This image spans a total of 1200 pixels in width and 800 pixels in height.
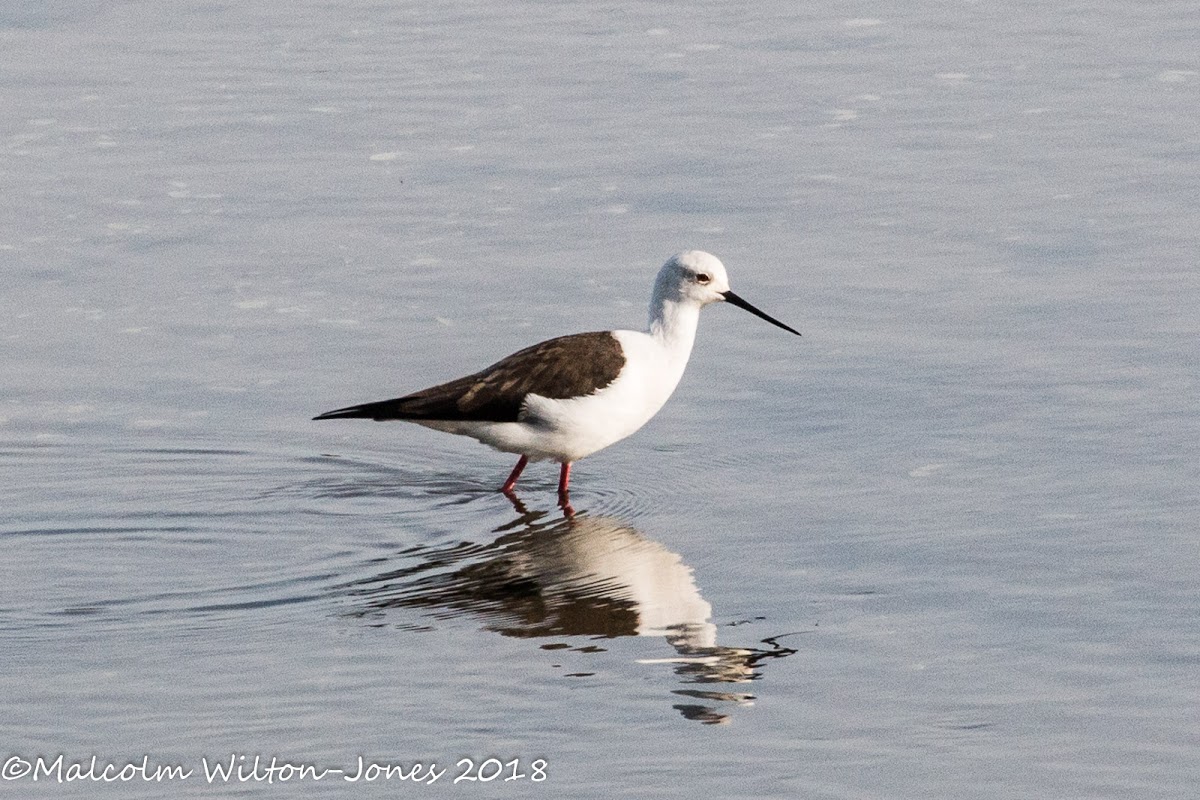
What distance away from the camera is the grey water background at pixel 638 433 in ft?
21.9

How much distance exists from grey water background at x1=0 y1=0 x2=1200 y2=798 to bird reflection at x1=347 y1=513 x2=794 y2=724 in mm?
28

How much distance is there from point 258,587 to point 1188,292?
5870 millimetres

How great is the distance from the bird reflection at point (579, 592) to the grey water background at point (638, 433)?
0.09 feet

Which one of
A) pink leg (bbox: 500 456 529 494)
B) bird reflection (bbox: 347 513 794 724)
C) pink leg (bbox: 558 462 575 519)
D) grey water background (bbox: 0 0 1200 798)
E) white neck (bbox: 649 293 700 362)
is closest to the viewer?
grey water background (bbox: 0 0 1200 798)

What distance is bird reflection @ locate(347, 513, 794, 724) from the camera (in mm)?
7160

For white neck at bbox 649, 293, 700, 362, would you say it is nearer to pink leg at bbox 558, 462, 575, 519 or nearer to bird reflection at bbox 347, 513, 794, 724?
pink leg at bbox 558, 462, 575, 519

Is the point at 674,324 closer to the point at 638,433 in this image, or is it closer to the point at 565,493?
the point at 638,433

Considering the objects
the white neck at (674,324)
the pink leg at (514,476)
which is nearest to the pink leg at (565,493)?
the pink leg at (514,476)

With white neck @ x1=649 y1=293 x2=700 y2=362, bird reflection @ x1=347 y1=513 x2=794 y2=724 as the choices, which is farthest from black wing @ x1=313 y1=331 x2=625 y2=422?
bird reflection @ x1=347 y1=513 x2=794 y2=724

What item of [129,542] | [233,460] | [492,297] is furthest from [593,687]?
[492,297]

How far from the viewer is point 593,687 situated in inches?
272

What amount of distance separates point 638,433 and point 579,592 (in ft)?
7.62

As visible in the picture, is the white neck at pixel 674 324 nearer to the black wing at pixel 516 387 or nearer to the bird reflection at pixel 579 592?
the black wing at pixel 516 387

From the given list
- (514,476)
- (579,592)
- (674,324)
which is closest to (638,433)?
(674,324)
